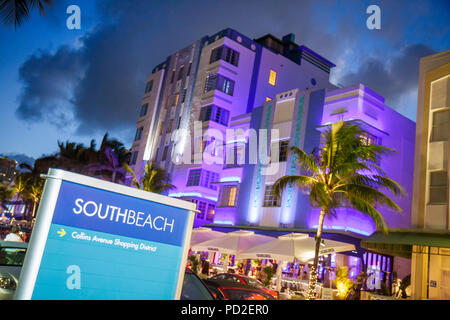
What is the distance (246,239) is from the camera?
2188 cm

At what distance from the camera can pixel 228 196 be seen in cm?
3170

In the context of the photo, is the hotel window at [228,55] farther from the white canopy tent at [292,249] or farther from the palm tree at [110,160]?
the white canopy tent at [292,249]

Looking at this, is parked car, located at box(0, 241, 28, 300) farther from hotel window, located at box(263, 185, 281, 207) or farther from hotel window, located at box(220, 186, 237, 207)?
hotel window, located at box(220, 186, 237, 207)

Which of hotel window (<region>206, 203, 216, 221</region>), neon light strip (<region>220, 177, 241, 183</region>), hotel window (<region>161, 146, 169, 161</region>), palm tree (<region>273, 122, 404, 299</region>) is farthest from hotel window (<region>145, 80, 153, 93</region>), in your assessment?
palm tree (<region>273, 122, 404, 299</region>)

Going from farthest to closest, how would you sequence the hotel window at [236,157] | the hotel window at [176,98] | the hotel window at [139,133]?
1. the hotel window at [139,133]
2. the hotel window at [176,98]
3. the hotel window at [236,157]

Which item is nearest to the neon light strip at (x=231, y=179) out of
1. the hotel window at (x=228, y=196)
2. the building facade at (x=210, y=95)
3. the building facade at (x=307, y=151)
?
the building facade at (x=307, y=151)

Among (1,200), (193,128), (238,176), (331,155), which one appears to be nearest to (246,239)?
(331,155)

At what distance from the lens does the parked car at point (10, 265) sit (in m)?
6.11

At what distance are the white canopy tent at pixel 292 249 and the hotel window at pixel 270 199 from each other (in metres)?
6.87

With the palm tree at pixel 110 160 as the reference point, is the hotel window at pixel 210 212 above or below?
below

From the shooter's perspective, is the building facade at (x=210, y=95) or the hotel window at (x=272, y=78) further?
the hotel window at (x=272, y=78)

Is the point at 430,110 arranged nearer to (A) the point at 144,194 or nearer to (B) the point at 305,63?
(A) the point at 144,194

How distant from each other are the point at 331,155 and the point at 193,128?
22.9 m

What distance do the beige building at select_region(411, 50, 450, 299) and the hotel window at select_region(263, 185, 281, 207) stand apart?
365 inches
